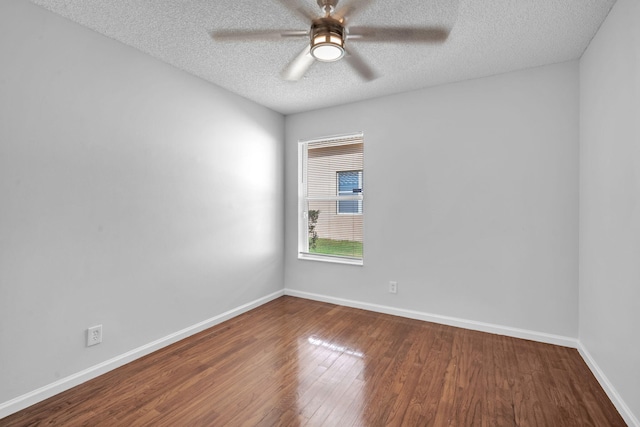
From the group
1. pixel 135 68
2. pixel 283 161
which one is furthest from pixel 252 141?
pixel 135 68

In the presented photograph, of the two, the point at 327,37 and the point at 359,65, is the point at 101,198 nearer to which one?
the point at 327,37

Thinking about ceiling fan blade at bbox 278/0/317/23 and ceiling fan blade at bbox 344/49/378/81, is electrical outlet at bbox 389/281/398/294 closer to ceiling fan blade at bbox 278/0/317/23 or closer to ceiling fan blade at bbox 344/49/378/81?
ceiling fan blade at bbox 344/49/378/81

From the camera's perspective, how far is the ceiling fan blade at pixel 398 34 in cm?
208

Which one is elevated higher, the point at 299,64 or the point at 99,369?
the point at 299,64

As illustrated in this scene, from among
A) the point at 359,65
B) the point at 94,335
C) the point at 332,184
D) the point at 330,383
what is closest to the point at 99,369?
the point at 94,335

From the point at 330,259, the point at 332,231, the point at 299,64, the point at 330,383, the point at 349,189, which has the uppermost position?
the point at 299,64

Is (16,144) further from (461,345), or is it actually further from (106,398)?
(461,345)

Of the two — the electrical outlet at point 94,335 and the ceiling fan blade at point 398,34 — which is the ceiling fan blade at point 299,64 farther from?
the electrical outlet at point 94,335

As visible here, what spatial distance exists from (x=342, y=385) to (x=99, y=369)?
1.79 m

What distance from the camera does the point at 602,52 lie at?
2.14 m

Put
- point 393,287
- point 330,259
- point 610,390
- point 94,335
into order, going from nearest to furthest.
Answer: point 610,390 < point 94,335 < point 393,287 < point 330,259

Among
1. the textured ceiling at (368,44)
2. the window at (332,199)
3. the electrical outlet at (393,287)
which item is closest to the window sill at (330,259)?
the window at (332,199)

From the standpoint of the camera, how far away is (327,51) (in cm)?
193

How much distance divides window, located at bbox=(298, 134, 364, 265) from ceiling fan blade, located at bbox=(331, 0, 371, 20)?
6.01ft
